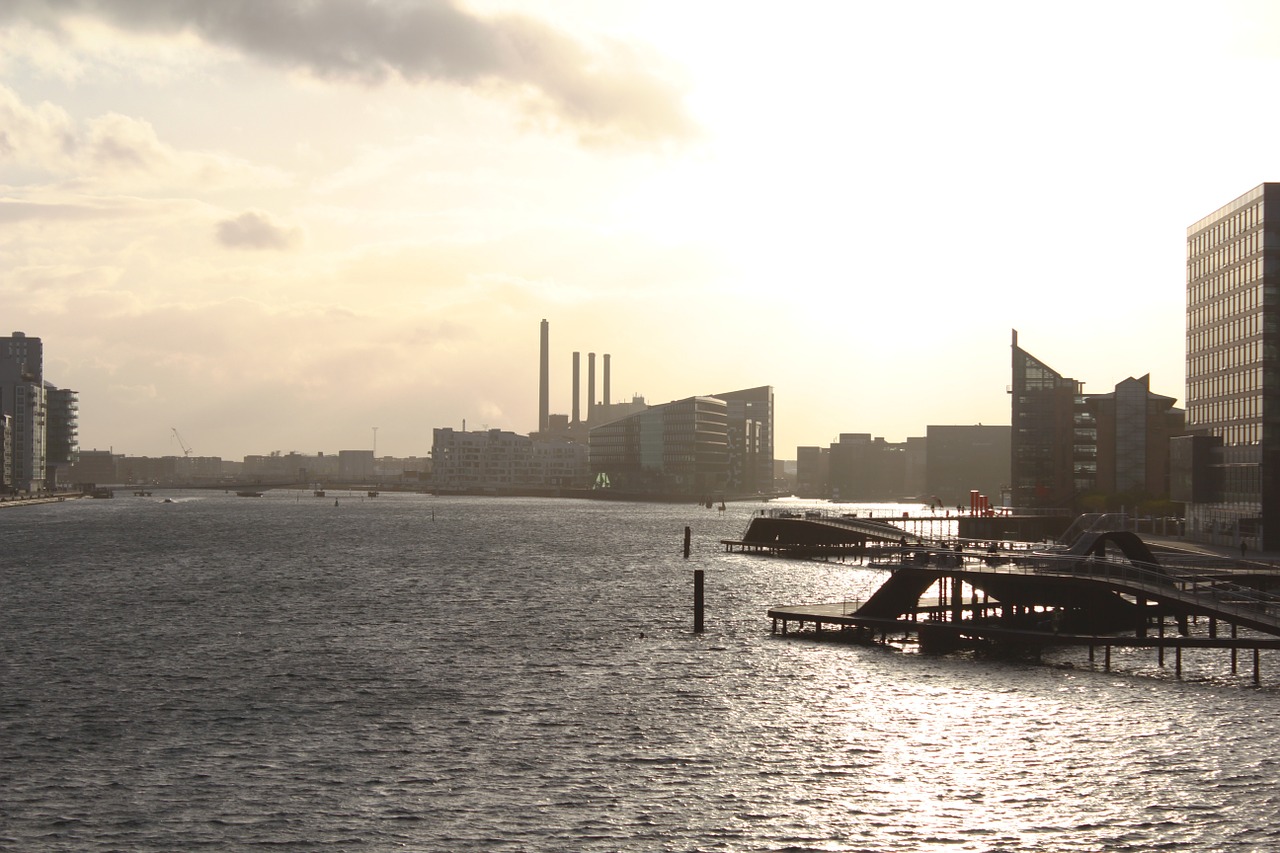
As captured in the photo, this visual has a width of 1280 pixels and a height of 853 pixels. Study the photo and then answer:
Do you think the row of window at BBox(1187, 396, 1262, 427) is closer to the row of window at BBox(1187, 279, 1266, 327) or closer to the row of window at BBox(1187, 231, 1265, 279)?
the row of window at BBox(1187, 279, 1266, 327)

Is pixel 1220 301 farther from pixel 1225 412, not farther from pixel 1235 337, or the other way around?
pixel 1225 412

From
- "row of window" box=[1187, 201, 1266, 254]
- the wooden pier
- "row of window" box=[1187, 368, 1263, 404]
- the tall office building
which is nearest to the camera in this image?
the wooden pier

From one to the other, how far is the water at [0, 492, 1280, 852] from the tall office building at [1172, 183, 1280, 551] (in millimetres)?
48758

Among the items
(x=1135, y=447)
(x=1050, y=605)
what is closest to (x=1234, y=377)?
(x=1050, y=605)

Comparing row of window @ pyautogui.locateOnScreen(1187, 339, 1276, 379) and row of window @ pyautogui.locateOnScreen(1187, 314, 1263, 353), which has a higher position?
row of window @ pyautogui.locateOnScreen(1187, 314, 1263, 353)

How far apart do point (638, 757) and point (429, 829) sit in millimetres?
11225

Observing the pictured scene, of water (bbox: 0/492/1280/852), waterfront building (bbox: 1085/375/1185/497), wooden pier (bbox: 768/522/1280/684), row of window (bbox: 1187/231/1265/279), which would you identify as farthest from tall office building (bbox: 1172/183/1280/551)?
waterfront building (bbox: 1085/375/1185/497)

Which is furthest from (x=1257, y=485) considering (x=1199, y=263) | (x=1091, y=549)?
(x=1091, y=549)

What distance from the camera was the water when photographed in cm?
4069

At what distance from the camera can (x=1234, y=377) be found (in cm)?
12650

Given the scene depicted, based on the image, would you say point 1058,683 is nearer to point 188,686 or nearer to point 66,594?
point 188,686

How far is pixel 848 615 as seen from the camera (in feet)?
271

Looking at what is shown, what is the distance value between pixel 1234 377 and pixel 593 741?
317 ft

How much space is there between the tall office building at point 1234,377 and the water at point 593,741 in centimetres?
4876
